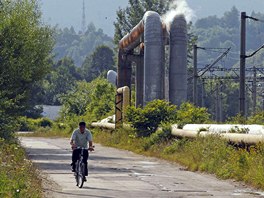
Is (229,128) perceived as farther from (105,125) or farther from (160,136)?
(105,125)

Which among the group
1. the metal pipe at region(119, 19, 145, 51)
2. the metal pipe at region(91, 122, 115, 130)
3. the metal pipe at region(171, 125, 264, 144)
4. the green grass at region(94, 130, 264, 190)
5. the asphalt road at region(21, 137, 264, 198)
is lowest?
the asphalt road at region(21, 137, 264, 198)

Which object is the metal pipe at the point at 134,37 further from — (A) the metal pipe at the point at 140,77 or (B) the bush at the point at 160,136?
(B) the bush at the point at 160,136

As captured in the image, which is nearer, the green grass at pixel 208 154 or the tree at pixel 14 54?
the green grass at pixel 208 154

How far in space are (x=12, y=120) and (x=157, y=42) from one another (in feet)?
49.9

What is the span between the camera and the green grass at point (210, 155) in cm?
2430

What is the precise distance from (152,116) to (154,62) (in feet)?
13.0

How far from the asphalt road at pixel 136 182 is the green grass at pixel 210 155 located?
440 mm

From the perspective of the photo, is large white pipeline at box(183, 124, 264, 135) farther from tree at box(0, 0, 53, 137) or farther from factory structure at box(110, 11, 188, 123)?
factory structure at box(110, 11, 188, 123)

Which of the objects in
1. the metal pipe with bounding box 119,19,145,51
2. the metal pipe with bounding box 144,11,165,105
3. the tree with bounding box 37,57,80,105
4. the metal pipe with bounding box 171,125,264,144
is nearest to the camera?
the metal pipe with bounding box 171,125,264,144

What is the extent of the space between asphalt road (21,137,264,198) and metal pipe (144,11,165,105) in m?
11.6

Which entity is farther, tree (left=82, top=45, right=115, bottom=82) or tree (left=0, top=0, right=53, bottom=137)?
tree (left=82, top=45, right=115, bottom=82)

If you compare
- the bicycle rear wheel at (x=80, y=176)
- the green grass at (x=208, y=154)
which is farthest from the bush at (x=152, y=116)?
the bicycle rear wheel at (x=80, y=176)

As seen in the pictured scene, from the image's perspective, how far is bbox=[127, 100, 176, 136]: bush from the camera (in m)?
42.4

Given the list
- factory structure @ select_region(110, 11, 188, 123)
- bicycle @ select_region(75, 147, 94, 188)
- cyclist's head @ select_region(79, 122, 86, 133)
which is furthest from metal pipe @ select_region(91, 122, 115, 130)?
bicycle @ select_region(75, 147, 94, 188)
